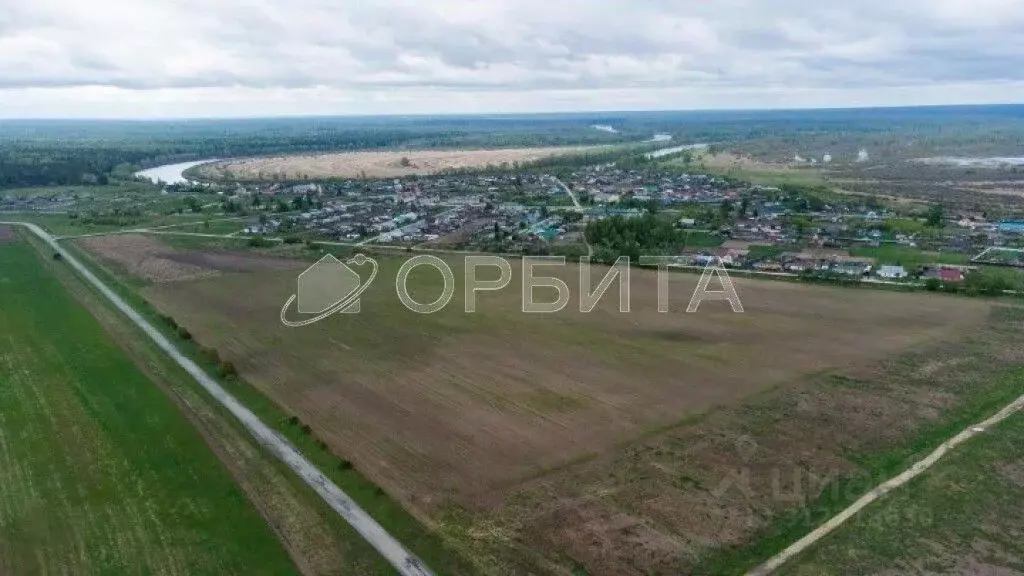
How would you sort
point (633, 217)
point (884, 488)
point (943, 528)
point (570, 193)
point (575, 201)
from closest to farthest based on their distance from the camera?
point (943, 528) < point (884, 488) < point (633, 217) < point (575, 201) < point (570, 193)

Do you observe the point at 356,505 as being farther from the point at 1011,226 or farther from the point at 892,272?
the point at 1011,226

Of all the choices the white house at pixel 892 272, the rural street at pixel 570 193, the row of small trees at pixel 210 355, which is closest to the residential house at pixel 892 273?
the white house at pixel 892 272

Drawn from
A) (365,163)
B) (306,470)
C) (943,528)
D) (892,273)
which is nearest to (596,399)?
(306,470)

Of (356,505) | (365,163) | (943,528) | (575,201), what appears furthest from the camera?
(365,163)

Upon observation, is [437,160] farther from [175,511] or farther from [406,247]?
[175,511]

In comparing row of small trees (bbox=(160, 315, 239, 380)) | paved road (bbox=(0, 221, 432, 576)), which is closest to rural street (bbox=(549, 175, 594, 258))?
row of small trees (bbox=(160, 315, 239, 380))

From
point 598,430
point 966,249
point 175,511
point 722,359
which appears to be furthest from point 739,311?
point 175,511

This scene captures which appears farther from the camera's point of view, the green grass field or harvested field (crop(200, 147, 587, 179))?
harvested field (crop(200, 147, 587, 179))

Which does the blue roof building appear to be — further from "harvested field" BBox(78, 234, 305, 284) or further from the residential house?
"harvested field" BBox(78, 234, 305, 284)
